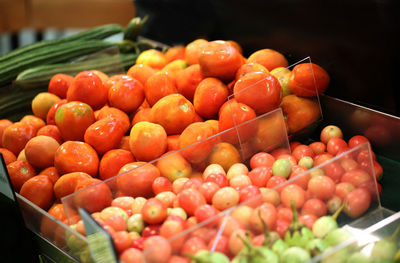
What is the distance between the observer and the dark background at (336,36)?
1.67 meters

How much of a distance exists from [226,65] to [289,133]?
364 millimetres

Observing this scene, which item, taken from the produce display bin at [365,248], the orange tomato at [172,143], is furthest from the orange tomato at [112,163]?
the produce display bin at [365,248]

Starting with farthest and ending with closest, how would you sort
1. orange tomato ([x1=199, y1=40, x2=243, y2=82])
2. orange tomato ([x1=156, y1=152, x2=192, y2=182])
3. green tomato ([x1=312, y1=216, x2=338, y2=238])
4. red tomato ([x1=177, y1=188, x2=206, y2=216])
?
1. orange tomato ([x1=199, y1=40, x2=243, y2=82])
2. orange tomato ([x1=156, y1=152, x2=192, y2=182])
3. red tomato ([x1=177, y1=188, x2=206, y2=216])
4. green tomato ([x1=312, y1=216, x2=338, y2=238])

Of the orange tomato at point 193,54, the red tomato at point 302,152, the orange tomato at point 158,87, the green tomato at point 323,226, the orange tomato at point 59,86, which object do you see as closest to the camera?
the green tomato at point 323,226

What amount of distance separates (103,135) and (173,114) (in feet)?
0.90

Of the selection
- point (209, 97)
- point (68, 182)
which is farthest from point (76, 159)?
point (209, 97)

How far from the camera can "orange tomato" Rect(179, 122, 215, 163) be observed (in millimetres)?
→ 1547

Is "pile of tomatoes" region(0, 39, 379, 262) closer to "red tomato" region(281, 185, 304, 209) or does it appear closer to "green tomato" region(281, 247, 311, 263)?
"red tomato" region(281, 185, 304, 209)

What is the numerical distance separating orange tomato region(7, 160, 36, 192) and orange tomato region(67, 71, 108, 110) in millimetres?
360

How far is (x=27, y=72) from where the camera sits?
240 centimetres

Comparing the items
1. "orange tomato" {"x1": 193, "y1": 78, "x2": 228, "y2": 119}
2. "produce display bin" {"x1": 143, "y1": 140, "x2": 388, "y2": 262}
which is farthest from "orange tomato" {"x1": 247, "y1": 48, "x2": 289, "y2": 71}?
"produce display bin" {"x1": 143, "y1": 140, "x2": 388, "y2": 262}

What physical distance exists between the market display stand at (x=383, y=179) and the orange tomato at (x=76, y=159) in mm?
213

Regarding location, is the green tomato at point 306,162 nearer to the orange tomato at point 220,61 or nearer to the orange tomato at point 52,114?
the orange tomato at point 220,61

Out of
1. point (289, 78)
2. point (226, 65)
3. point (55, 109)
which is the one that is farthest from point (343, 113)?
point (55, 109)
